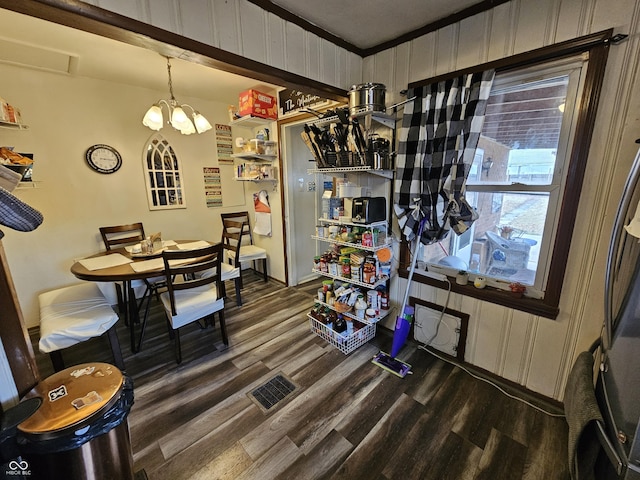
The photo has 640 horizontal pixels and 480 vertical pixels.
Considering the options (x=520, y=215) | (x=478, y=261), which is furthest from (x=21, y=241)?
(x=520, y=215)

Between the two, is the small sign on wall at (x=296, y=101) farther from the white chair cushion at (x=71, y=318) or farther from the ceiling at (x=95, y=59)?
the white chair cushion at (x=71, y=318)

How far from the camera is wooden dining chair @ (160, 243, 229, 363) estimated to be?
1.95 metres

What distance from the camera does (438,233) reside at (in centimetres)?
191

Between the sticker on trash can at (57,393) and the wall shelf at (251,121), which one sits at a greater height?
the wall shelf at (251,121)

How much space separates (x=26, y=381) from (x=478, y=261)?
2.50 m

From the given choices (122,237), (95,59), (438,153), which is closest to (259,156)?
(95,59)

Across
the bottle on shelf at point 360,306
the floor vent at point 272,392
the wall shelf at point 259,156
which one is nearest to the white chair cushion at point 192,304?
the floor vent at point 272,392

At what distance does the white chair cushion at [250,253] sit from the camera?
332cm

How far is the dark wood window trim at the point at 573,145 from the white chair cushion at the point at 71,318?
2679 millimetres

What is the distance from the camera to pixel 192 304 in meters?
2.10

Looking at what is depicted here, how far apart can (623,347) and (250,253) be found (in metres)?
3.25

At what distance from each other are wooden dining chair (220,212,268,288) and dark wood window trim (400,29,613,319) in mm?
2513

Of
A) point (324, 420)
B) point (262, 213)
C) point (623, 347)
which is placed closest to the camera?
point (623, 347)

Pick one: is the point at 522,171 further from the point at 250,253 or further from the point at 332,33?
the point at 250,253
